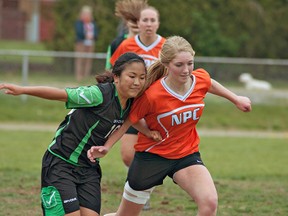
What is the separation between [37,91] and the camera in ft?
17.6

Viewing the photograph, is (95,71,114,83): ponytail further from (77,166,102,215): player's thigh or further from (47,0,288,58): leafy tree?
(47,0,288,58): leafy tree

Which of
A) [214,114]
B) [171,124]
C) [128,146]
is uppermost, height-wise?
[171,124]

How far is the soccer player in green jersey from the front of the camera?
5.55m

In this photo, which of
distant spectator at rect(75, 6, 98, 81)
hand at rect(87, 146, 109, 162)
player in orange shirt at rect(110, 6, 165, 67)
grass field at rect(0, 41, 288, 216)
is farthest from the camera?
distant spectator at rect(75, 6, 98, 81)

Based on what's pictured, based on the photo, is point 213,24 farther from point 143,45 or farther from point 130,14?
point 143,45

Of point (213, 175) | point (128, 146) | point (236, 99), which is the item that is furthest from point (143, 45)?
point (213, 175)

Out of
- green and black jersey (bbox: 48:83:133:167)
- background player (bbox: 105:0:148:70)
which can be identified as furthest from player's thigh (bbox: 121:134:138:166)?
green and black jersey (bbox: 48:83:133:167)

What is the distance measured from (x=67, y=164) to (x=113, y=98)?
59 centimetres

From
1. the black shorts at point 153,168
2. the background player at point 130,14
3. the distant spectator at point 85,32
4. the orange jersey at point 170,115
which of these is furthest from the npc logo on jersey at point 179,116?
the distant spectator at point 85,32

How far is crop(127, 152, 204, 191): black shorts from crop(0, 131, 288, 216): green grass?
1.47 m

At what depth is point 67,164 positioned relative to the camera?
5.66 meters

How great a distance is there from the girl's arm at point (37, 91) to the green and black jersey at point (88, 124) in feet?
0.46

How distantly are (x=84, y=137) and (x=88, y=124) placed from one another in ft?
0.34

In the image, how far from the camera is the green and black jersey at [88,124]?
5.61 metres
